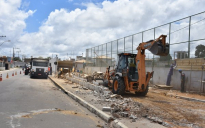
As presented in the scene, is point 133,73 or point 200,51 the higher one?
point 200,51

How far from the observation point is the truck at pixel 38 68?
2845 cm

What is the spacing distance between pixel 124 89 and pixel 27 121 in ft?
21.6

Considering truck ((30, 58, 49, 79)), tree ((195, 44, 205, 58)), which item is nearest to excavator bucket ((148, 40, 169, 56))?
tree ((195, 44, 205, 58))

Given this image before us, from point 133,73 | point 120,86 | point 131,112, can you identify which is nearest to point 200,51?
point 133,73

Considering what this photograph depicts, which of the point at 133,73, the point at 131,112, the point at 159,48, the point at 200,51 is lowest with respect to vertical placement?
the point at 131,112

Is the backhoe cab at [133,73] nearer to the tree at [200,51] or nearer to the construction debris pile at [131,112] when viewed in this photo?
the construction debris pile at [131,112]

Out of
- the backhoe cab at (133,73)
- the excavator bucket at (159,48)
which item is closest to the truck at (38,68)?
the backhoe cab at (133,73)

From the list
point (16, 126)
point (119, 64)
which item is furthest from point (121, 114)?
point (119, 64)

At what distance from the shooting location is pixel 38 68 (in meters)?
28.5

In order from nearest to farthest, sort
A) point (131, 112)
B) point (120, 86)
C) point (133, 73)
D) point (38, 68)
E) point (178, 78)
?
point (131, 112) → point (120, 86) → point (133, 73) → point (178, 78) → point (38, 68)

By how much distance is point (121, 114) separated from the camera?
24.4ft

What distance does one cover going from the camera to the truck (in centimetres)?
2845

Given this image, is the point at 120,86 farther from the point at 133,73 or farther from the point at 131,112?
the point at 131,112

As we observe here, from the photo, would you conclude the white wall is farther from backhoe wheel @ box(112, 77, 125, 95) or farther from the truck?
the truck
